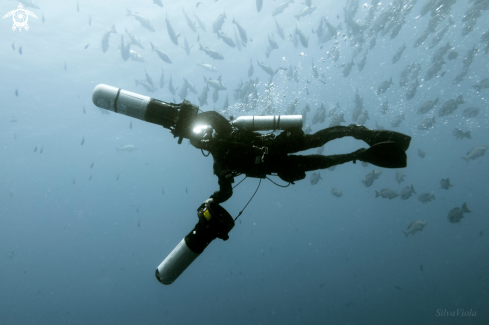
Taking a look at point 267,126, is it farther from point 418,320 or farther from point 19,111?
point 418,320

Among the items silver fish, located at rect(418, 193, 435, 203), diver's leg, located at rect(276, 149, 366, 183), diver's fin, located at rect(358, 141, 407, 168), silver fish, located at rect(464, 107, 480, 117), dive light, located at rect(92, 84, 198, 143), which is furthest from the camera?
silver fish, located at rect(464, 107, 480, 117)

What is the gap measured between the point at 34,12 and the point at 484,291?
67.2m

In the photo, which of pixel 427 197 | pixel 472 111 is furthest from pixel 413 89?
pixel 427 197

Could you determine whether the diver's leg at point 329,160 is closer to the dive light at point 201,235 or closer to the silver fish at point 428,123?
the dive light at point 201,235

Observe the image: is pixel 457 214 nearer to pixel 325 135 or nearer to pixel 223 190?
pixel 325 135

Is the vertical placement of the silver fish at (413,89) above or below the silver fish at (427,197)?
above

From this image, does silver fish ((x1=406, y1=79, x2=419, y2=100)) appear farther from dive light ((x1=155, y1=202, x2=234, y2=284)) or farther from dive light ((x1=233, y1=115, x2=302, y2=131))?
dive light ((x1=155, y1=202, x2=234, y2=284))

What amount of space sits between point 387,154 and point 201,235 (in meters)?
2.85

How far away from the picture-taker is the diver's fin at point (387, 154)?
A: 3426 mm

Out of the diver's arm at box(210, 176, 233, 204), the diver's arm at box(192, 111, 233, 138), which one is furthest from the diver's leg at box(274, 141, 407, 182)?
the diver's arm at box(192, 111, 233, 138)

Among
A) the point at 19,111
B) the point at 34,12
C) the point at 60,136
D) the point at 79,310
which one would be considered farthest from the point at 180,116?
the point at 79,310

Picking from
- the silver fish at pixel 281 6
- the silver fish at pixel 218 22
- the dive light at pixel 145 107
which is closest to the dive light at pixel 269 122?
the dive light at pixel 145 107

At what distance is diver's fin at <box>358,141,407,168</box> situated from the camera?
11.2 ft

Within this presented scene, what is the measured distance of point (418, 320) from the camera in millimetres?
34125
